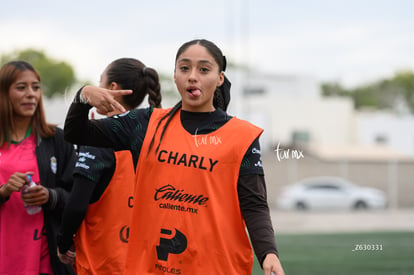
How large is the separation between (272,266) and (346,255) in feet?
27.6

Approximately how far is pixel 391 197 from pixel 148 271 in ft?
97.4

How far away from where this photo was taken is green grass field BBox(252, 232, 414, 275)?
865 centimetres

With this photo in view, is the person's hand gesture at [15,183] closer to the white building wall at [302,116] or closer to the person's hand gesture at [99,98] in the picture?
the person's hand gesture at [99,98]

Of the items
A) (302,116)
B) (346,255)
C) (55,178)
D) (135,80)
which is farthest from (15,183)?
(302,116)

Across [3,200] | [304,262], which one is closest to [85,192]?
[3,200]

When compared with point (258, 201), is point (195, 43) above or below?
above

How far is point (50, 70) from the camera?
54281 mm

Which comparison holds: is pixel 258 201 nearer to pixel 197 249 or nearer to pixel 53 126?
pixel 197 249

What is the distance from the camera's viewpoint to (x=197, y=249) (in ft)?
8.46

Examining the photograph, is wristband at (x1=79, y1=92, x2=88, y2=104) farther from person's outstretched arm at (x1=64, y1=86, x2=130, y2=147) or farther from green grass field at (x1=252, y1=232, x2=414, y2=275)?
green grass field at (x1=252, y1=232, x2=414, y2=275)

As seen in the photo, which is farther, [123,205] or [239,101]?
[239,101]

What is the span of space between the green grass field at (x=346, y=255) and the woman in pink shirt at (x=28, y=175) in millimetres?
3913

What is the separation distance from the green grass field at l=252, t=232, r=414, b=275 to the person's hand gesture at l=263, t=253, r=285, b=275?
14.6ft

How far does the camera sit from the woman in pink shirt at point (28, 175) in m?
3.54
